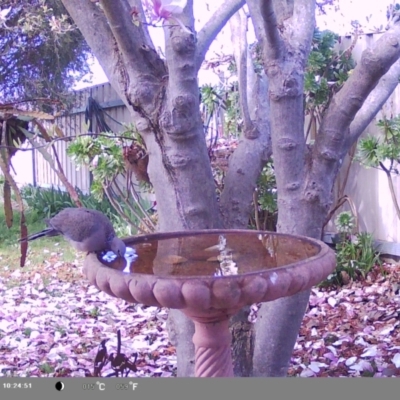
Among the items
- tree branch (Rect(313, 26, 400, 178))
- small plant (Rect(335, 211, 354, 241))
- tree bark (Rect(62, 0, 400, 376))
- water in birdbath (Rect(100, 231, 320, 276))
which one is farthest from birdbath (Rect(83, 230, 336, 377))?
small plant (Rect(335, 211, 354, 241))

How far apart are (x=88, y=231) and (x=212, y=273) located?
0.33 meters

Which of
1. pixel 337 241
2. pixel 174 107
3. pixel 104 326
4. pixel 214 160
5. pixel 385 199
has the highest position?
pixel 174 107

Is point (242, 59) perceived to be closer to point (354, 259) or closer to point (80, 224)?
point (80, 224)

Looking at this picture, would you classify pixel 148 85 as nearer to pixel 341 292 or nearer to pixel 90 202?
pixel 341 292

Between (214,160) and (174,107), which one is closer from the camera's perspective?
(174,107)

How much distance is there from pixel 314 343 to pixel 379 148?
85 centimetres

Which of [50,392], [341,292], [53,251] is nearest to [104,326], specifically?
[341,292]

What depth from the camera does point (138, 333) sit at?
215cm

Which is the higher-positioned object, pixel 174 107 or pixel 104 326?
pixel 174 107

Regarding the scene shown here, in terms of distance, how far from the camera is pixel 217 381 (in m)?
0.99

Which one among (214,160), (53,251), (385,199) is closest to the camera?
(214,160)

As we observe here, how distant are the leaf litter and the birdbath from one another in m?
0.39

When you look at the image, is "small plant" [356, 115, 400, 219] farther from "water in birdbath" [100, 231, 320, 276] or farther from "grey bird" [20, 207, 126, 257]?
"grey bird" [20, 207, 126, 257]

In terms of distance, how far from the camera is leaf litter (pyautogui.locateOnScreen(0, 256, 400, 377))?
1734 millimetres
